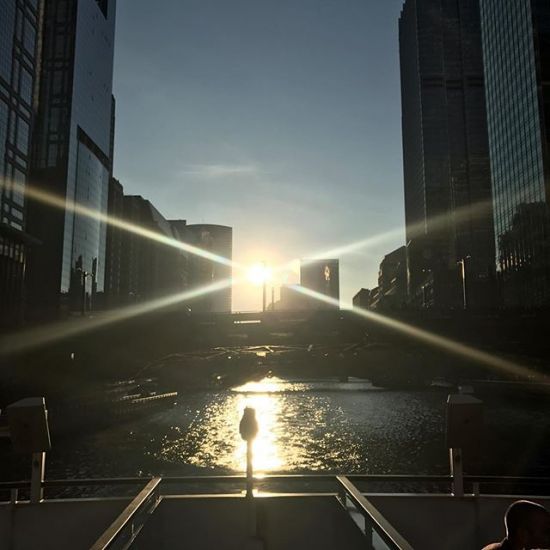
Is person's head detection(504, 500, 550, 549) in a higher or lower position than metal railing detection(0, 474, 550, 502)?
higher

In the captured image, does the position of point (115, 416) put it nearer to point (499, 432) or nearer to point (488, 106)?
point (499, 432)

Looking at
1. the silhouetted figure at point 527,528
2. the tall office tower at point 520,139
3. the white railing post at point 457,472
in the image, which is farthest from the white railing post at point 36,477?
the tall office tower at point 520,139

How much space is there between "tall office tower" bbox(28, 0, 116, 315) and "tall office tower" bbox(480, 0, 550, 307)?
126 meters

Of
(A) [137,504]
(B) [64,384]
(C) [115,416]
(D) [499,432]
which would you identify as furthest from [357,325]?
(A) [137,504]

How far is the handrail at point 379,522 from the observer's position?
5.24 metres

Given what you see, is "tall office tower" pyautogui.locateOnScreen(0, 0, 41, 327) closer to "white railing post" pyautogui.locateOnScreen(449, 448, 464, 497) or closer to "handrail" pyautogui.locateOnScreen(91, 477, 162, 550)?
"handrail" pyautogui.locateOnScreen(91, 477, 162, 550)

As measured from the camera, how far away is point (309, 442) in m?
44.1

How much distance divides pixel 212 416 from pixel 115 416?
35.6ft

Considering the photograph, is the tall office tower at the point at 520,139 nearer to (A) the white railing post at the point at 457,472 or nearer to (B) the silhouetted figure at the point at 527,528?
(A) the white railing post at the point at 457,472

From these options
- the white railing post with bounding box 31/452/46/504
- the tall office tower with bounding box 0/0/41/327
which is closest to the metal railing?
the white railing post with bounding box 31/452/46/504

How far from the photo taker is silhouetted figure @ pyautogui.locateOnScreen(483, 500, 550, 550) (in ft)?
15.0

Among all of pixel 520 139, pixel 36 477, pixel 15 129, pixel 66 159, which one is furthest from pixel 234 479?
pixel 66 159

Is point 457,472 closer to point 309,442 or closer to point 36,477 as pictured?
point 36,477

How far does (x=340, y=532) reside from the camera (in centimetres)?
848
